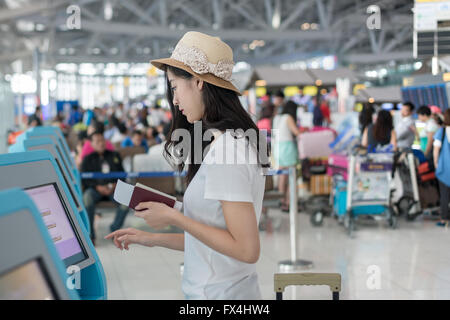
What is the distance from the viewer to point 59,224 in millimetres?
2096

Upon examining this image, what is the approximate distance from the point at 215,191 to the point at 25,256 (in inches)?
33.8

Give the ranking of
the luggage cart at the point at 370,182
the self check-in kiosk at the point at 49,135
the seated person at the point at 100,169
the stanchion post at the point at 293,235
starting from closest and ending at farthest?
the self check-in kiosk at the point at 49,135 → the stanchion post at the point at 293,235 → the seated person at the point at 100,169 → the luggage cart at the point at 370,182

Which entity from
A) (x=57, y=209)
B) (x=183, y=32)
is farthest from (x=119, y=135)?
(x=183, y=32)

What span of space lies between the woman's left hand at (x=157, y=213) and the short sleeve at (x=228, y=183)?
14 cm

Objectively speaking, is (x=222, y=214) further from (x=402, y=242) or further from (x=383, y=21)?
(x=383, y=21)

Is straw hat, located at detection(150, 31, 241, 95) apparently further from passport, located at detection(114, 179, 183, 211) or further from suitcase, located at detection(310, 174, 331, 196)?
suitcase, located at detection(310, 174, 331, 196)

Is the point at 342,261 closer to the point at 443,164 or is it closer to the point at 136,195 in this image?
the point at 443,164

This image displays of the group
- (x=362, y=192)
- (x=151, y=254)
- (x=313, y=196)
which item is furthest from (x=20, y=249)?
(x=313, y=196)

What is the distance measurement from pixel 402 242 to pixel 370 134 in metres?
2.42

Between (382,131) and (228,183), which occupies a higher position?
(382,131)

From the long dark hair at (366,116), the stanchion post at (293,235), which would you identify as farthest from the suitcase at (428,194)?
the stanchion post at (293,235)

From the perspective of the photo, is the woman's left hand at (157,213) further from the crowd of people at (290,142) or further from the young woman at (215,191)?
the crowd of people at (290,142)

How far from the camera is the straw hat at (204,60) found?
2008 mm

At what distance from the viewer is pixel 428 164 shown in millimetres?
9984
